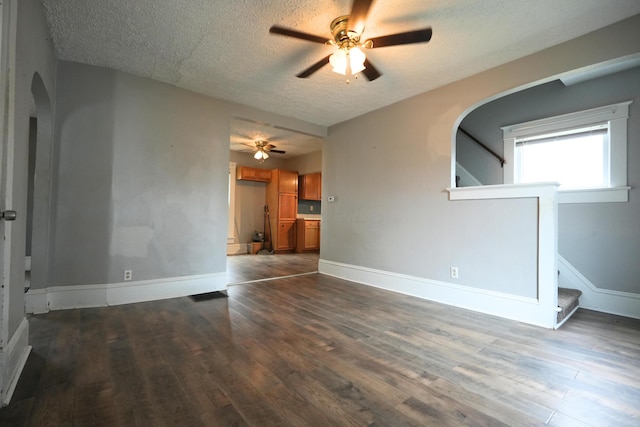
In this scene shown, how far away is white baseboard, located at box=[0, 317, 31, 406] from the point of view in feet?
4.62

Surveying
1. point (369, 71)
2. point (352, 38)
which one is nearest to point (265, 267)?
point (369, 71)

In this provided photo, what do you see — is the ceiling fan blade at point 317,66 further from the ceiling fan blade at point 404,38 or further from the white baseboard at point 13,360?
the white baseboard at point 13,360

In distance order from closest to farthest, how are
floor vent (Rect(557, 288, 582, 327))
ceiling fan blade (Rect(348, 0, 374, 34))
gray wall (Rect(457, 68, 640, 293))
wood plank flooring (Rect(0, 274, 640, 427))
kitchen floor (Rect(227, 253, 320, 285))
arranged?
wood plank flooring (Rect(0, 274, 640, 427)) → ceiling fan blade (Rect(348, 0, 374, 34)) → floor vent (Rect(557, 288, 582, 327)) → gray wall (Rect(457, 68, 640, 293)) → kitchen floor (Rect(227, 253, 320, 285))

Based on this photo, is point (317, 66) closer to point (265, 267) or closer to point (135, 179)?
point (135, 179)

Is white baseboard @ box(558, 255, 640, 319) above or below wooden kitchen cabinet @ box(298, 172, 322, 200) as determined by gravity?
below

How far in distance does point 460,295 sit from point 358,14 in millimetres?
2946

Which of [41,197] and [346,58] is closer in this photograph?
[346,58]

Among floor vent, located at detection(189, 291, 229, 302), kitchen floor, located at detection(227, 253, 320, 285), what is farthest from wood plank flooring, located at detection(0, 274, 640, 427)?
kitchen floor, located at detection(227, 253, 320, 285)

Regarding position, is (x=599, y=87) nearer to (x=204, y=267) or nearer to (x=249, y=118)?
(x=249, y=118)

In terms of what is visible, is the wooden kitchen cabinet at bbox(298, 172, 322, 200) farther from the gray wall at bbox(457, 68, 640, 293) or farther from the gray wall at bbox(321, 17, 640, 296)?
the gray wall at bbox(457, 68, 640, 293)

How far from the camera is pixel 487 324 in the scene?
2.61 meters

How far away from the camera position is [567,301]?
9.11 ft

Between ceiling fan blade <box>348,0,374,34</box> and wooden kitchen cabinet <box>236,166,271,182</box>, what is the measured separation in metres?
5.54

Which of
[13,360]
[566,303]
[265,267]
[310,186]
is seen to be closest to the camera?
[13,360]
